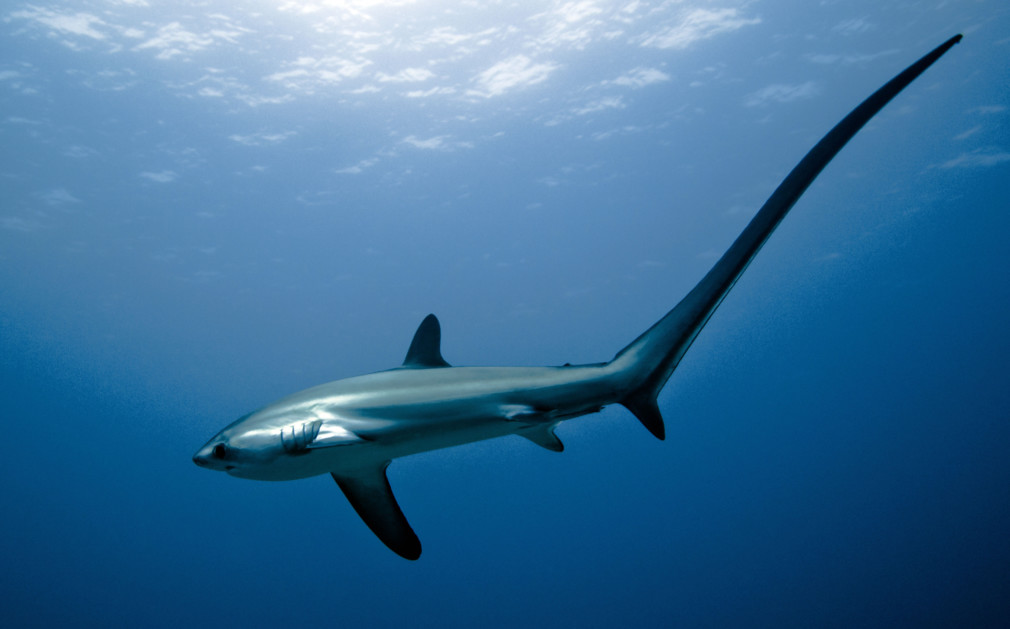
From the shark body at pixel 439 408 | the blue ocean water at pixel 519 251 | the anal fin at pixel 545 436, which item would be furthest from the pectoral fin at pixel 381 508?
the blue ocean water at pixel 519 251

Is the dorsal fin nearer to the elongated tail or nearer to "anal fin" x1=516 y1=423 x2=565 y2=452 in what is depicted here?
"anal fin" x1=516 y1=423 x2=565 y2=452

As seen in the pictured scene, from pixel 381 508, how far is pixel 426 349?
2.52 feet

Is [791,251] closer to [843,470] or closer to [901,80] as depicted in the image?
[901,80]

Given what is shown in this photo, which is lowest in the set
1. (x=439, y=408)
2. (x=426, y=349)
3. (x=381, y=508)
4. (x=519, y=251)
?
(x=381, y=508)

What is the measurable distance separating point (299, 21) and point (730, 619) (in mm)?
44885

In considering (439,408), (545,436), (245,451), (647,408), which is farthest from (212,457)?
(647,408)

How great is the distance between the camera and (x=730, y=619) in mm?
38031

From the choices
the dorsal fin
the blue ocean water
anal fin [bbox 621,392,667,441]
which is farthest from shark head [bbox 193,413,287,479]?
the blue ocean water

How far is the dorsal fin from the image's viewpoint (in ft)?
7.90

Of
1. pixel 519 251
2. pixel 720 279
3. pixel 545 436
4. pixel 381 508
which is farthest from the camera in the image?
pixel 519 251

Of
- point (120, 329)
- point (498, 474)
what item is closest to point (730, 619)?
point (498, 474)

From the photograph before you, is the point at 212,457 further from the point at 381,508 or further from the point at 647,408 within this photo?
the point at 647,408

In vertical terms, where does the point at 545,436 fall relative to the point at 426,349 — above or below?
below

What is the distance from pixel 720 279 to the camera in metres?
1.57
